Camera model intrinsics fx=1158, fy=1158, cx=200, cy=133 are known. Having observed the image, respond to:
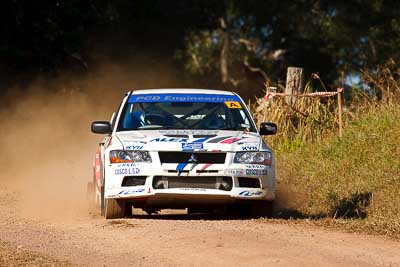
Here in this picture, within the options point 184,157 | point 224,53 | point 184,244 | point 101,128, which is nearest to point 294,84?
point 101,128

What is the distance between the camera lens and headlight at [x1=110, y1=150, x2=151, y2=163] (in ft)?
40.3

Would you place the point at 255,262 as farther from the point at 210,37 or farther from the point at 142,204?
the point at 210,37

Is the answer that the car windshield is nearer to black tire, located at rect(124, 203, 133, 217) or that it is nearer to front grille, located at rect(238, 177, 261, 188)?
black tire, located at rect(124, 203, 133, 217)

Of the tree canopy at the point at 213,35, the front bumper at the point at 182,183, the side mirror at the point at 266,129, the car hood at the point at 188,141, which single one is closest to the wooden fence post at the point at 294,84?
the side mirror at the point at 266,129

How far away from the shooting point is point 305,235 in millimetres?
11266

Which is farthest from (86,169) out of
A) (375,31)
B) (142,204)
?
(375,31)

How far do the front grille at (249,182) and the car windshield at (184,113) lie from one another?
1.07 meters

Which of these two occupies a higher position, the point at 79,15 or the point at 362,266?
the point at 79,15

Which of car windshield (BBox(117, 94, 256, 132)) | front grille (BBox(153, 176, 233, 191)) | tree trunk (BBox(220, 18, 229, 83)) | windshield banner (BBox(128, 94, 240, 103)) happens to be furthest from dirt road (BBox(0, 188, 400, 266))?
tree trunk (BBox(220, 18, 229, 83))

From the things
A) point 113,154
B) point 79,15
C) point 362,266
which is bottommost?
point 362,266

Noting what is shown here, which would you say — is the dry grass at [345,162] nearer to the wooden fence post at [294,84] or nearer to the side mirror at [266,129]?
the wooden fence post at [294,84]

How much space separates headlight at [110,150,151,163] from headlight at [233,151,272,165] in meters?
0.96

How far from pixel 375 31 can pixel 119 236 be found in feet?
106

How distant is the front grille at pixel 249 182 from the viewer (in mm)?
12375
